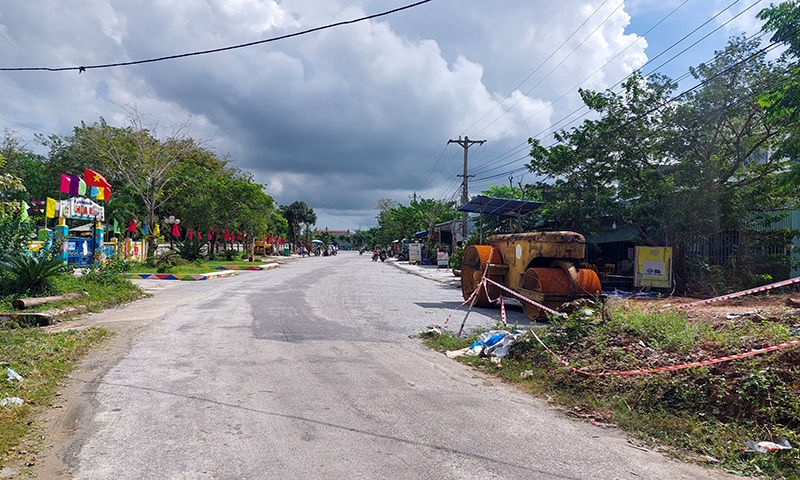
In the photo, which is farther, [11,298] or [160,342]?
[11,298]

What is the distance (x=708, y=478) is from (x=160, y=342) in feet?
26.3

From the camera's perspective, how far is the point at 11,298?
1203 cm

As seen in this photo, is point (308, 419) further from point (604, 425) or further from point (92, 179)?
point (92, 179)

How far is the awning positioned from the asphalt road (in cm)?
941

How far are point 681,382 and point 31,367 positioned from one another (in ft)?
25.4

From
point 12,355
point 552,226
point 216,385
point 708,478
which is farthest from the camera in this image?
point 552,226

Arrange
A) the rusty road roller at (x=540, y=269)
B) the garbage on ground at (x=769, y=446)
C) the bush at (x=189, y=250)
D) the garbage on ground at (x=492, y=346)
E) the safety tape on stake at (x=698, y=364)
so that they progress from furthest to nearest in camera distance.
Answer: the bush at (x=189, y=250) < the rusty road roller at (x=540, y=269) < the garbage on ground at (x=492, y=346) < the safety tape on stake at (x=698, y=364) < the garbage on ground at (x=769, y=446)

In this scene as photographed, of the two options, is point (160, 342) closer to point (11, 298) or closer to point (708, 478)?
point (11, 298)

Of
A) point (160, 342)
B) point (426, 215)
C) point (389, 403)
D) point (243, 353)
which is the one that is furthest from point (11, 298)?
point (426, 215)

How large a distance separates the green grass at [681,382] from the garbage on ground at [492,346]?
0.19m

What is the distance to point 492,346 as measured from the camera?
8469mm

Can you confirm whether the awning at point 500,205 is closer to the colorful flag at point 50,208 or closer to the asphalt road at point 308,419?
the asphalt road at point 308,419

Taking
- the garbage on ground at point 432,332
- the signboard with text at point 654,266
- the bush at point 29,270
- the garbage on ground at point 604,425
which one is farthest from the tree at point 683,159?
the bush at point 29,270

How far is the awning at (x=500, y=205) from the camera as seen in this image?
18297 mm
